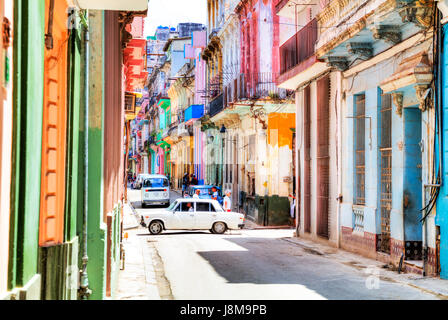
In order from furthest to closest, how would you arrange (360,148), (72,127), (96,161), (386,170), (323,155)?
(323,155)
(360,148)
(386,170)
(96,161)
(72,127)

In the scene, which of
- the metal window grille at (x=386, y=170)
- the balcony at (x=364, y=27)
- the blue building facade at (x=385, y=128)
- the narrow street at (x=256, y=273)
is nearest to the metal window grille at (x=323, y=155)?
the narrow street at (x=256, y=273)

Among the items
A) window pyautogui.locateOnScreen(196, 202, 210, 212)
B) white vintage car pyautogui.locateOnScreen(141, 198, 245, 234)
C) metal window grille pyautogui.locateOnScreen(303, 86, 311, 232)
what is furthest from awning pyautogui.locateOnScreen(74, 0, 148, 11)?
window pyautogui.locateOnScreen(196, 202, 210, 212)

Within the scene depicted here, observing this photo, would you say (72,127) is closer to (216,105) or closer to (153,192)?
(216,105)

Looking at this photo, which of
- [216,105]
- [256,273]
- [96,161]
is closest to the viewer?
[96,161]

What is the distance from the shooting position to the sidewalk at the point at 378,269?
10.8 meters

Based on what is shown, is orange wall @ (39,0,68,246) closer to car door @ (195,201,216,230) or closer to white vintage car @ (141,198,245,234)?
white vintage car @ (141,198,245,234)

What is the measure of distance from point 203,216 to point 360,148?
691 cm

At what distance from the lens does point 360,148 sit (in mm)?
16734

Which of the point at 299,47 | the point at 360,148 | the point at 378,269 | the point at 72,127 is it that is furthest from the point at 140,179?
the point at 72,127

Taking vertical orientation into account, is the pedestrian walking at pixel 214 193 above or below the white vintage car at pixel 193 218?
above

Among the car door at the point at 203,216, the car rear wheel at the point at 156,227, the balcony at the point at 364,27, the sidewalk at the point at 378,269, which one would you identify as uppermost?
the balcony at the point at 364,27

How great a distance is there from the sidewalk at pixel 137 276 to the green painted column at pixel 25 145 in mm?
5874

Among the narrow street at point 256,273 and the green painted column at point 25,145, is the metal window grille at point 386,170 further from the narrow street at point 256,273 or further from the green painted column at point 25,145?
the green painted column at point 25,145

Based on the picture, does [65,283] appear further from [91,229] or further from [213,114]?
[213,114]
